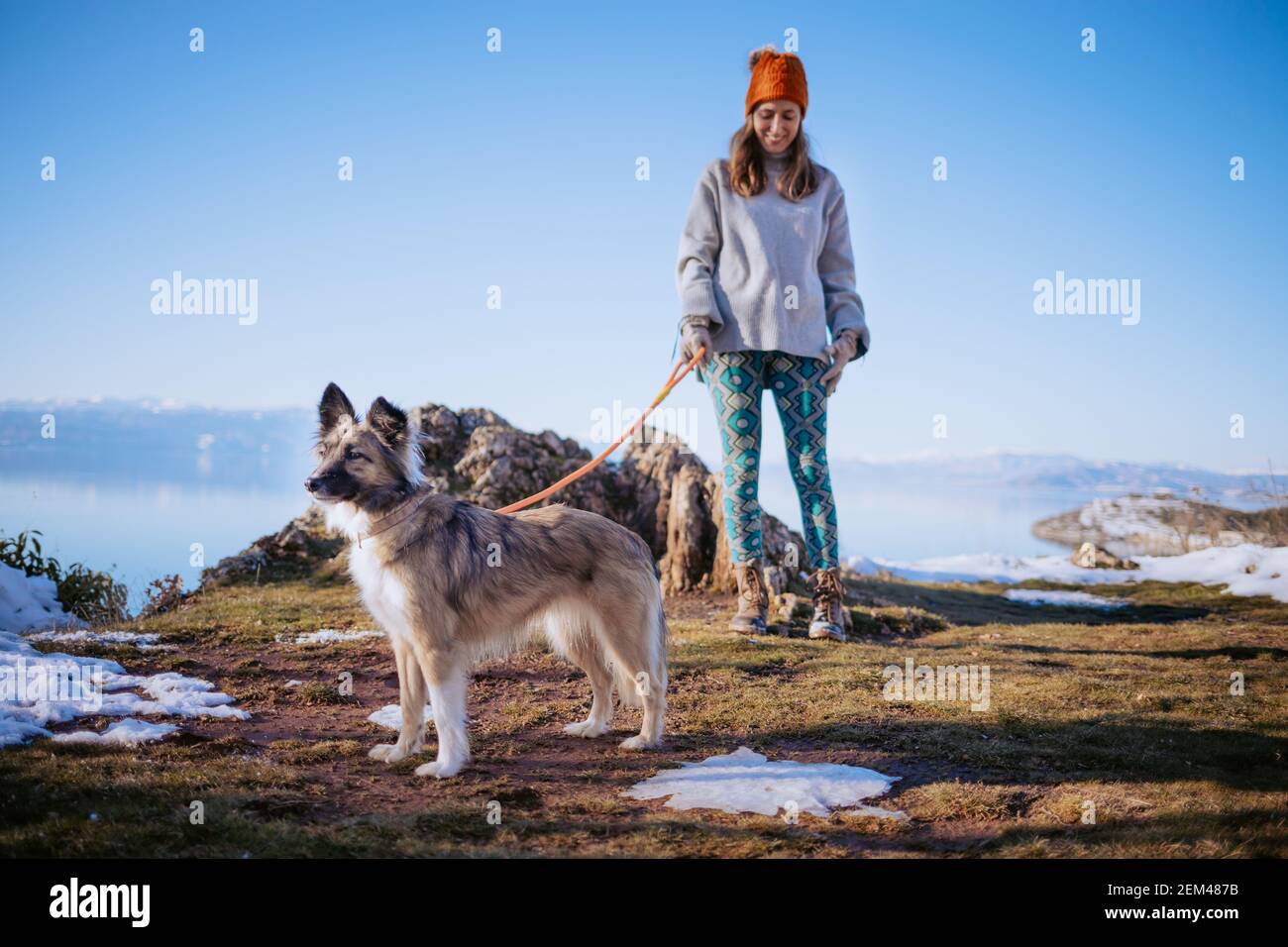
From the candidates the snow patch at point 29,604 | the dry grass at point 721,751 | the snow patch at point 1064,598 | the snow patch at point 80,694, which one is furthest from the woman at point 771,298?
the snow patch at point 29,604

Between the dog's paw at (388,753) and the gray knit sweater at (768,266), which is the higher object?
the gray knit sweater at (768,266)

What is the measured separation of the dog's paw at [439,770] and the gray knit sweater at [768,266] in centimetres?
426

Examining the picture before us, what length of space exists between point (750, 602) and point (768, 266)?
3.17 meters

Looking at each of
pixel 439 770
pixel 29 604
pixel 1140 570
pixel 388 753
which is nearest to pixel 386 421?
pixel 388 753

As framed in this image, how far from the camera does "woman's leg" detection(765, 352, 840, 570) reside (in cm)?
698

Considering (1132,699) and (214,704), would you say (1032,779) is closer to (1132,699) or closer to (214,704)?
(1132,699)

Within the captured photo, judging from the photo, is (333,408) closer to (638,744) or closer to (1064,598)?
(638,744)

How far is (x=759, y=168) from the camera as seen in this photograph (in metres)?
6.96

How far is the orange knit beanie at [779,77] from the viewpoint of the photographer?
655cm

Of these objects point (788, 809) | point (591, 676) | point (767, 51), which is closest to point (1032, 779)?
point (788, 809)

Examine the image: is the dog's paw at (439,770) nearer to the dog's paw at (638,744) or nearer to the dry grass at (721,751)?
the dry grass at (721,751)

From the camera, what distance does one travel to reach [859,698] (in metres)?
5.48
